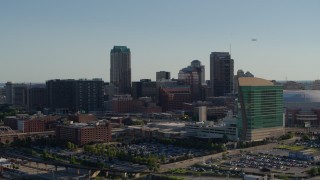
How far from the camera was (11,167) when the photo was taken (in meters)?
34.2

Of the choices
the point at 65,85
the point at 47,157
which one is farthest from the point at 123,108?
the point at 47,157

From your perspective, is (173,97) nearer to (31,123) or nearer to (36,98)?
(36,98)

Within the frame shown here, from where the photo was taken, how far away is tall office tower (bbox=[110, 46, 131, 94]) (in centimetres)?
8575

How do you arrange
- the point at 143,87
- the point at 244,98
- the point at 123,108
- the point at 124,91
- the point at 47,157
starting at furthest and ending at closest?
1. the point at 124,91
2. the point at 143,87
3. the point at 123,108
4. the point at 244,98
5. the point at 47,157

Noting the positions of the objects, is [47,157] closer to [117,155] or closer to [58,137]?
[117,155]

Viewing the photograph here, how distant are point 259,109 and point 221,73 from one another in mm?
32450

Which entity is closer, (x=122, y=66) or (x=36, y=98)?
(x=36, y=98)

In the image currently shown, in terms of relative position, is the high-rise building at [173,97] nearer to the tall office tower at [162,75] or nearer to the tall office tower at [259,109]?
the tall office tower at [162,75]

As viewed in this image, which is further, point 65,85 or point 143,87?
point 143,87

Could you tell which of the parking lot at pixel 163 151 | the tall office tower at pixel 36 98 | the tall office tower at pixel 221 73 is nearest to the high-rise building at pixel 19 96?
the tall office tower at pixel 36 98

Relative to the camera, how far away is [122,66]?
86.4 m

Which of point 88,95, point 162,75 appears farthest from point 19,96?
point 162,75

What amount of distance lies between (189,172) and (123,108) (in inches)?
1545

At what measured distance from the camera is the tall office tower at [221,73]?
75.4 m
